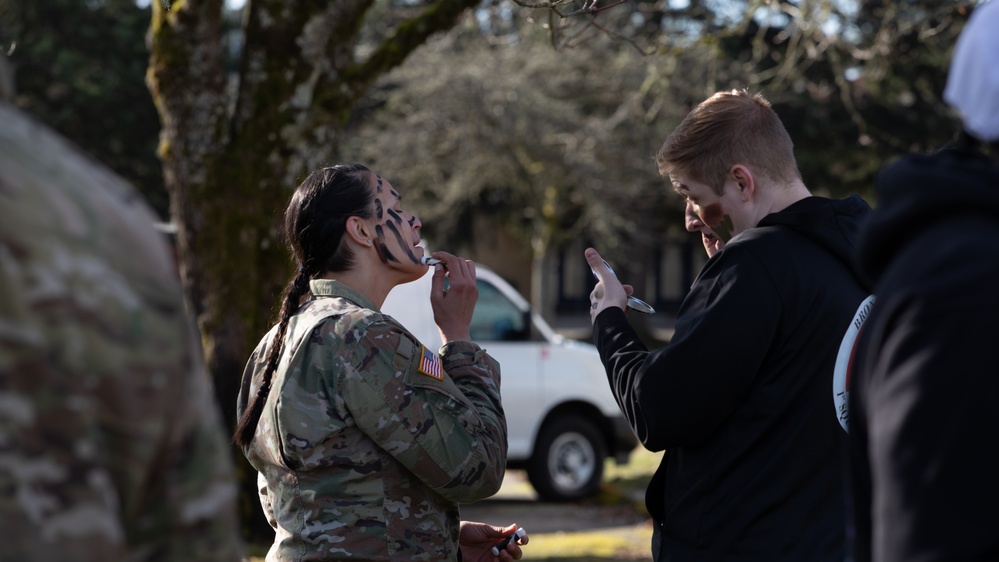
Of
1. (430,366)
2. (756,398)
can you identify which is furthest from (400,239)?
(756,398)

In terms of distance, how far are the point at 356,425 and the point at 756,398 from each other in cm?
95

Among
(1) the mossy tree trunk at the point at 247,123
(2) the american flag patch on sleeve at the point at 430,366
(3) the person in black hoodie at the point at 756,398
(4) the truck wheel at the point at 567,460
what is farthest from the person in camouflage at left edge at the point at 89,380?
(4) the truck wheel at the point at 567,460

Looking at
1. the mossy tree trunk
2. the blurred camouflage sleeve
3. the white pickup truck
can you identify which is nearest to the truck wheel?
the white pickup truck

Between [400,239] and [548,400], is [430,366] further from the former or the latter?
[548,400]

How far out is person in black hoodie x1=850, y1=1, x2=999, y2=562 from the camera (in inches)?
53.4

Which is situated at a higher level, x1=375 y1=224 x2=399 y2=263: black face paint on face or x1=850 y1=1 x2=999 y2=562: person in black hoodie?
x1=850 y1=1 x2=999 y2=562: person in black hoodie

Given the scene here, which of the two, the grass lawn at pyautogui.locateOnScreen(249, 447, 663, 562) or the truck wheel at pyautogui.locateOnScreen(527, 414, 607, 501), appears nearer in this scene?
the grass lawn at pyautogui.locateOnScreen(249, 447, 663, 562)

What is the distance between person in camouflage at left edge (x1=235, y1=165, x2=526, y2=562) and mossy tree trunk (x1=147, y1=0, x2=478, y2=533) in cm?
388

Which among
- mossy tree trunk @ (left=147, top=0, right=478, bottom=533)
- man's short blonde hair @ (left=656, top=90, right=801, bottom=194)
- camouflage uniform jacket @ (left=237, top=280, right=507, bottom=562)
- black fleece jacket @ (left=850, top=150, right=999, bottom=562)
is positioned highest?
black fleece jacket @ (left=850, top=150, right=999, bottom=562)

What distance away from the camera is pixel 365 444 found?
2584 mm

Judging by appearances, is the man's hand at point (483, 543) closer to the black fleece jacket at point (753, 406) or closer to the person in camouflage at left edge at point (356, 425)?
the person in camouflage at left edge at point (356, 425)

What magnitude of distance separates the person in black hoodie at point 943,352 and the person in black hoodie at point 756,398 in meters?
1.00

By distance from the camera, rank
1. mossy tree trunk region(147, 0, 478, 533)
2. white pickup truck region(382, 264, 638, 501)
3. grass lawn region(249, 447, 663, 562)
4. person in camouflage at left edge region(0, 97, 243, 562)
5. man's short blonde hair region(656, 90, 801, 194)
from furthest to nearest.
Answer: white pickup truck region(382, 264, 638, 501) < grass lawn region(249, 447, 663, 562) < mossy tree trunk region(147, 0, 478, 533) < man's short blonde hair region(656, 90, 801, 194) < person in camouflage at left edge region(0, 97, 243, 562)

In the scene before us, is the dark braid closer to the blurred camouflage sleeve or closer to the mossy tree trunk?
the blurred camouflage sleeve
